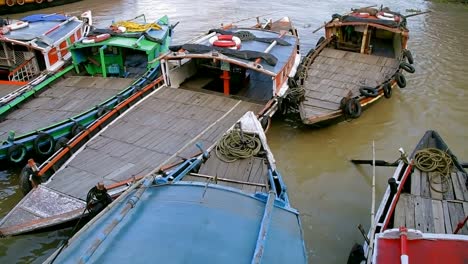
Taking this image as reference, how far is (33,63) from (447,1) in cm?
2569

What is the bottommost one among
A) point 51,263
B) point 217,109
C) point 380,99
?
point 380,99

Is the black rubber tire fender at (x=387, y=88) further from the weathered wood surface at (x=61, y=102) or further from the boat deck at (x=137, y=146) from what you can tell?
the weathered wood surface at (x=61, y=102)

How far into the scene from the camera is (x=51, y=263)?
16.3 ft

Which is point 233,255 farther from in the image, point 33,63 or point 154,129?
point 33,63

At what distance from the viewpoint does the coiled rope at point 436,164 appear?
824cm

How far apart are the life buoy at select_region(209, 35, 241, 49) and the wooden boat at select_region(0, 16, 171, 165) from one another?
1768mm

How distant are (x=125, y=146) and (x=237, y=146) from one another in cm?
277

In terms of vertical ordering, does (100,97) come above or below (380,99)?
above

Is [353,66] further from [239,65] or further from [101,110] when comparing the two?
[101,110]

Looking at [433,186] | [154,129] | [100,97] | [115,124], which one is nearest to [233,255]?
[433,186]

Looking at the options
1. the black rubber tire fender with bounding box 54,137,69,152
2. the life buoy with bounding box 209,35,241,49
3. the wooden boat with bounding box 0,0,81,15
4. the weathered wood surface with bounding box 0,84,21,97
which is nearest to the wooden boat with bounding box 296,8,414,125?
the life buoy with bounding box 209,35,241,49

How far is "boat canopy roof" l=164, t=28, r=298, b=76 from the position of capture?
36.4ft

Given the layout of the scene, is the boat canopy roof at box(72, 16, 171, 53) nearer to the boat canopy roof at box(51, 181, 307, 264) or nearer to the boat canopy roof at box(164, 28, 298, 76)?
the boat canopy roof at box(164, 28, 298, 76)

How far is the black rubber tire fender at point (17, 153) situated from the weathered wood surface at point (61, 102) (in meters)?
0.66
